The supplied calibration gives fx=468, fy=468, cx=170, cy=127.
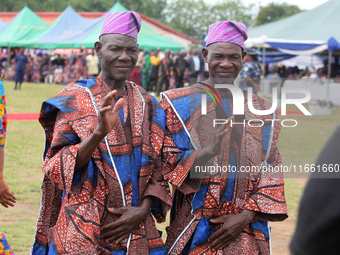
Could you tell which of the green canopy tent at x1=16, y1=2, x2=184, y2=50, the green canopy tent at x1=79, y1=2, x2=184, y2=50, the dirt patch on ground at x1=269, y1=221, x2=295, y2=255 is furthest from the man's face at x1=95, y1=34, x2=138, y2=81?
the green canopy tent at x1=79, y1=2, x2=184, y2=50

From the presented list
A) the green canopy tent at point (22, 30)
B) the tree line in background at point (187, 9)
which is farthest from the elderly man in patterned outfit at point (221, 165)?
the tree line in background at point (187, 9)

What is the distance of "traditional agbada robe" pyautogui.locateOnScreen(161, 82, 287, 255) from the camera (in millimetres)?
2918

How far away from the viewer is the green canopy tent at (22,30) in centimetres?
2741

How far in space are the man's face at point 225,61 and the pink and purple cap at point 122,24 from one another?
531 mm

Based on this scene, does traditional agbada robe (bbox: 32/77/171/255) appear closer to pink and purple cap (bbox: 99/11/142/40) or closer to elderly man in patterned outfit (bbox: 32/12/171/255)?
elderly man in patterned outfit (bbox: 32/12/171/255)

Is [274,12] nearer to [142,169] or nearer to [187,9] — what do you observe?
[187,9]

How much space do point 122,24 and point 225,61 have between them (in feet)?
2.28

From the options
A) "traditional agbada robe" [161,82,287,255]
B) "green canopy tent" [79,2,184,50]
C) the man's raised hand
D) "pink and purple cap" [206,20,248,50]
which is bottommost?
"green canopy tent" [79,2,184,50]

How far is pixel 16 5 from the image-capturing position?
58.8 metres

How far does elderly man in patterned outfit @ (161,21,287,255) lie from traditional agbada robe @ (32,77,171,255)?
0.13 metres

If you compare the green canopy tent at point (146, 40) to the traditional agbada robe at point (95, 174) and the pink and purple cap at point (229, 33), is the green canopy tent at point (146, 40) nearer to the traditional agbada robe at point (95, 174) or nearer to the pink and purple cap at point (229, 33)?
the pink and purple cap at point (229, 33)

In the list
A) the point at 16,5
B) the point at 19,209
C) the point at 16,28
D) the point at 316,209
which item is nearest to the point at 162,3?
the point at 16,5

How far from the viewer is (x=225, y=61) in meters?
3.00

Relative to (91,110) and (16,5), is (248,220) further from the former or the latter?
(16,5)
